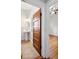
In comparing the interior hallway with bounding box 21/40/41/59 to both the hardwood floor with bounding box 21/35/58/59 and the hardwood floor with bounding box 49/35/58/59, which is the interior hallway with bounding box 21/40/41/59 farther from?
the hardwood floor with bounding box 49/35/58/59

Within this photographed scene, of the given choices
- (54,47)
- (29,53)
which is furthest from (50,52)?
(29,53)

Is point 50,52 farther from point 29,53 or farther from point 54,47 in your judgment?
point 29,53

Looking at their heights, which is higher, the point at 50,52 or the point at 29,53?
the point at 50,52

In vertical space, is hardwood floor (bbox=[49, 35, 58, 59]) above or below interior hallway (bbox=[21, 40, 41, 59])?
above

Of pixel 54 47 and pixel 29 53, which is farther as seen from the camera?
pixel 29 53

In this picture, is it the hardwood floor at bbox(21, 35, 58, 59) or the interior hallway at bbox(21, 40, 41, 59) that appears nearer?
the hardwood floor at bbox(21, 35, 58, 59)

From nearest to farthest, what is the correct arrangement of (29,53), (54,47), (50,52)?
(54,47) < (50,52) < (29,53)

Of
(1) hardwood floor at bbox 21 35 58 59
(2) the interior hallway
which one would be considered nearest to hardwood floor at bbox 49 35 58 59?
(1) hardwood floor at bbox 21 35 58 59

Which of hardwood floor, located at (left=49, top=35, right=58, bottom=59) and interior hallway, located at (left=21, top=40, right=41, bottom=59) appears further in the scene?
interior hallway, located at (left=21, top=40, right=41, bottom=59)

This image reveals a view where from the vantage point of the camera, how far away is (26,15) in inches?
334

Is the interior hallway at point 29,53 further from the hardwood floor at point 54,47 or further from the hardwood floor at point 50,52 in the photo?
the hardwood floor at point 54,47
